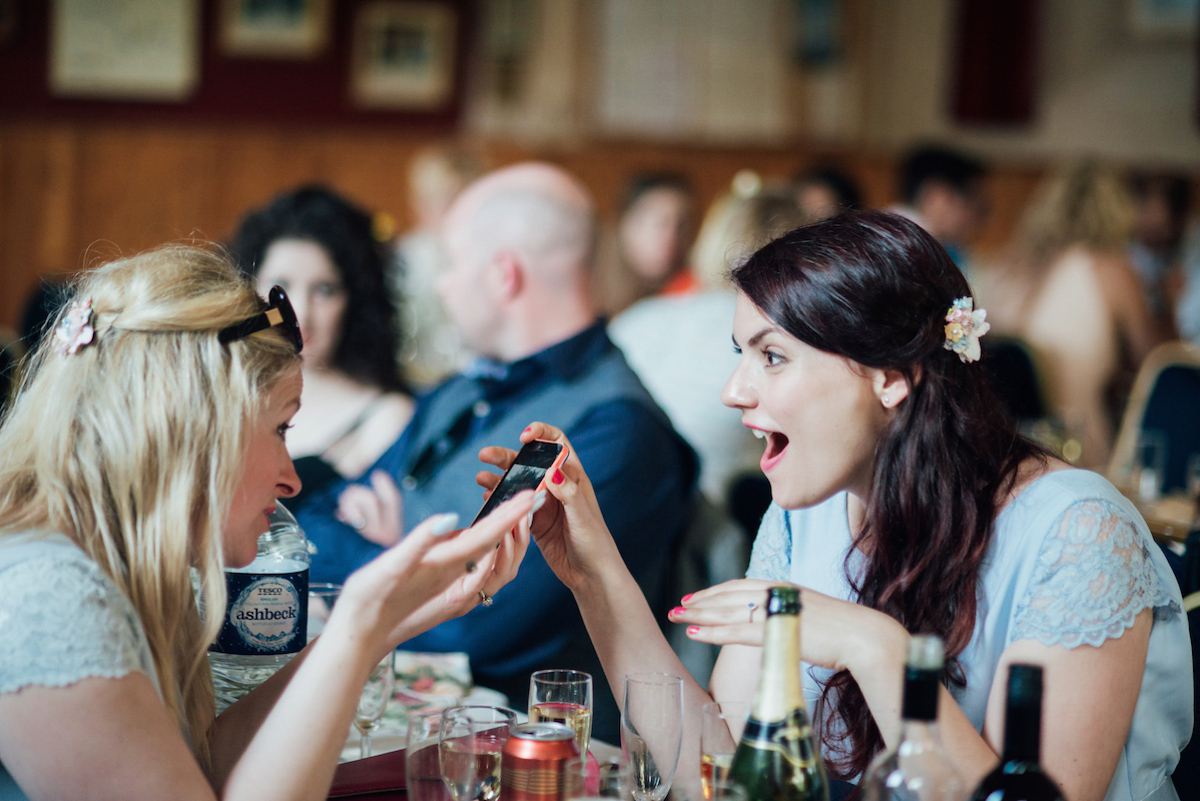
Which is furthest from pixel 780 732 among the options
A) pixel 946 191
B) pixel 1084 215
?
pixel 946 191

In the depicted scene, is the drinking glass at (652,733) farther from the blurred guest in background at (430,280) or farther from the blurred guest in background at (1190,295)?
the blurred guest in background at (1190,295)

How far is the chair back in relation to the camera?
11.1ft

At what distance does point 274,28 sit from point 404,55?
75cm

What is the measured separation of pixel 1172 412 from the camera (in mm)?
3424

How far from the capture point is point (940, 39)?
7922 millimetres

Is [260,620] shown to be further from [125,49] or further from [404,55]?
[404,55]

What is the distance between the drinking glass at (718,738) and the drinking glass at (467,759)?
0.67ft

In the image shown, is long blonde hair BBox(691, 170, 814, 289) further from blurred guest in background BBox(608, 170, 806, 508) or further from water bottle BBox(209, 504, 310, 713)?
water bottle BBox(209, 504, 310, 713)

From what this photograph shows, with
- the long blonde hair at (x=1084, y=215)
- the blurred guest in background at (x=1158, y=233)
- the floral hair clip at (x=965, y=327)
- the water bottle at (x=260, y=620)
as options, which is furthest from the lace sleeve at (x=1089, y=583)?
the blurred guest in background at (x=1158, y=233)

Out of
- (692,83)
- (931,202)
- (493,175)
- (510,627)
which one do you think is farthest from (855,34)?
(510,627)

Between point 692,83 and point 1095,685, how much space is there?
664cm

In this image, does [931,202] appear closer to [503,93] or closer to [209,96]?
[503,93]

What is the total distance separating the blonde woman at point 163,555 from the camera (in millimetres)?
1089

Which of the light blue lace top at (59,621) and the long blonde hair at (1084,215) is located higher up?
the long blonde hair at (1084,215)
